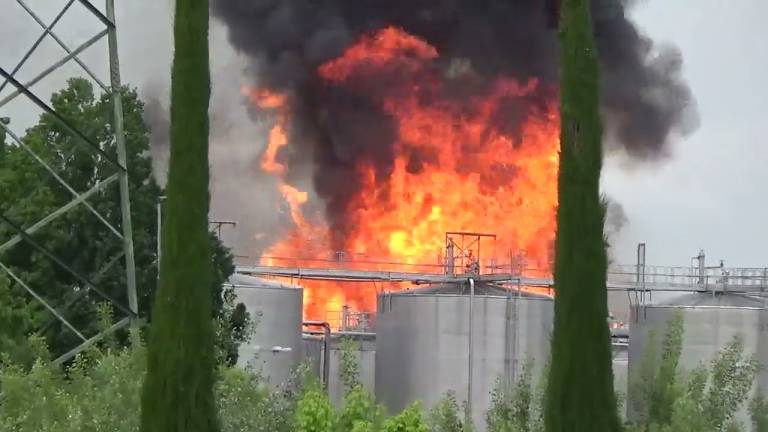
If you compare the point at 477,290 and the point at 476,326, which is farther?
the point at 477,290

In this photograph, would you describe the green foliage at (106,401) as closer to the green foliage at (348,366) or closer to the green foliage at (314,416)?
the green foliage at (314,416)

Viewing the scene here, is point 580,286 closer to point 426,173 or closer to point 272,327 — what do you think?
point 272,327

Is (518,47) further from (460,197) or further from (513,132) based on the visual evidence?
(460,197)

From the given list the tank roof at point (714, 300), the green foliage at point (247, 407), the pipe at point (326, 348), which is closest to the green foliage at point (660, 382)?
the green foliage at point (247, 407)

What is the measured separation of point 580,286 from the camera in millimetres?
9250

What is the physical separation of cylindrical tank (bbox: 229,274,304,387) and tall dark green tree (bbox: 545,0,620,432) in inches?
805

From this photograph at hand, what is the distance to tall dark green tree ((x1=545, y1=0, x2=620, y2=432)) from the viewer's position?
30.1 ft

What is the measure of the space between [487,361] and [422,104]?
2001 cm

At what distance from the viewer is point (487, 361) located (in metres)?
27.3

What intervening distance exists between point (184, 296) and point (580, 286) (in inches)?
137

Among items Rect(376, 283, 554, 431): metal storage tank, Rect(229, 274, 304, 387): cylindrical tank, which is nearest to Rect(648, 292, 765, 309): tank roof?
Rect(376, 283, 554, 431): metal storage tank

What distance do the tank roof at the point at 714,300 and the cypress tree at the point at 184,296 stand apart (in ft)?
64.0

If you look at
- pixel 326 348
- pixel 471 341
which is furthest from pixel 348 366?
pixel 326 348

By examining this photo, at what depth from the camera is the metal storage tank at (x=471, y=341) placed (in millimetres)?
27266
